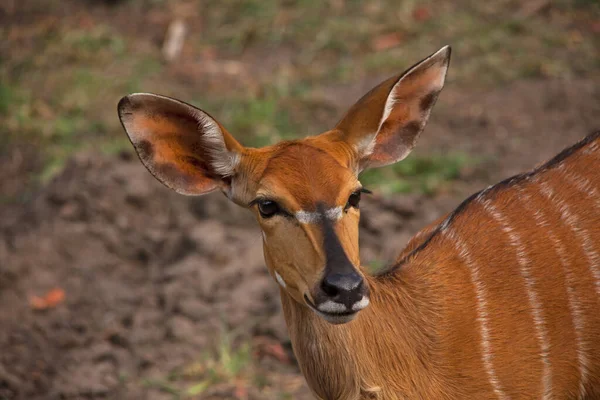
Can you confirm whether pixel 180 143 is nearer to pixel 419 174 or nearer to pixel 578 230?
pixel 578 230

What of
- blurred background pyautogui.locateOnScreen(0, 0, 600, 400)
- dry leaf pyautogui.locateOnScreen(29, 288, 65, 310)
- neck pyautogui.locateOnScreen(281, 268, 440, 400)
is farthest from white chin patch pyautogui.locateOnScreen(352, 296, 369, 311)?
dry leaf pyautogui.locateOnScreen(29, 288, 65, 310)

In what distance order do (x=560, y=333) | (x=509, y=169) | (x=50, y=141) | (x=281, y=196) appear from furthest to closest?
1. (x=50, y=141)
2. (x=509, y=169)
3. (x=560, y=333)
4. (x=281, y=196)

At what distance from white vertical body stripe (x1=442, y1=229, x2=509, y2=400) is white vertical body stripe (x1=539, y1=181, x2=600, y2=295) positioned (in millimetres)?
361

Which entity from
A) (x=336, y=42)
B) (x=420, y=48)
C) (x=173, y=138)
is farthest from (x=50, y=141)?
(x=173, y=138)

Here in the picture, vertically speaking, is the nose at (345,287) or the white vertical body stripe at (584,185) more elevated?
the white vertical body stripe at (584,185)

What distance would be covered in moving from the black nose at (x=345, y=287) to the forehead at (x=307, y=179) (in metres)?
0.27

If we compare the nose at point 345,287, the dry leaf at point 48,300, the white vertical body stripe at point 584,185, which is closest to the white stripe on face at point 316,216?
the nose at point 345,287

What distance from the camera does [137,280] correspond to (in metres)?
5.55

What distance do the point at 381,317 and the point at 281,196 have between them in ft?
1.90

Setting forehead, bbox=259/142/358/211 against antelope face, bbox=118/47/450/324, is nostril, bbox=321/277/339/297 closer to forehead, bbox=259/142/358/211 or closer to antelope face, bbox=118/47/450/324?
antelope face, bbox=118/47/450/324

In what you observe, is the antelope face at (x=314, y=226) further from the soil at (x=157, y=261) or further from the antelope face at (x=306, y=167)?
the soil at (x=157, y=261)

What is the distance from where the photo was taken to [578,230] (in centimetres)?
320

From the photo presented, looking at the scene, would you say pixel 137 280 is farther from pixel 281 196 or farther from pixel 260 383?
pixel 281 196

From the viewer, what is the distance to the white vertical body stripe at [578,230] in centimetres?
315
